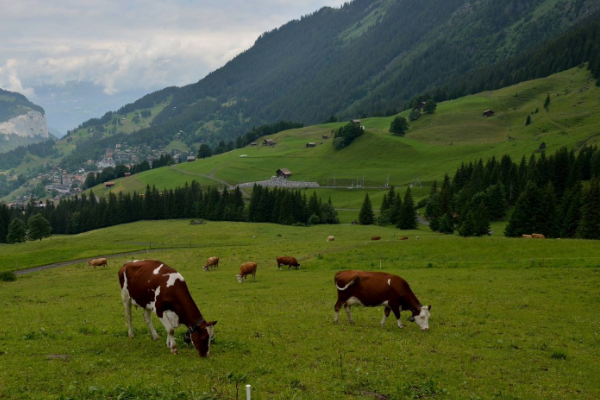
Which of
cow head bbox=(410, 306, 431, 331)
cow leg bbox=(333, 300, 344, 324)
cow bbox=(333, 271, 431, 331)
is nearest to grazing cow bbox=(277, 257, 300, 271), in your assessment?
cow leg bbox=(333, 300, 344, 324)

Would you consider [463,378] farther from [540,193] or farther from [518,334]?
[540,193]

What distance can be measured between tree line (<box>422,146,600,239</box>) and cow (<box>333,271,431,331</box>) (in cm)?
5850

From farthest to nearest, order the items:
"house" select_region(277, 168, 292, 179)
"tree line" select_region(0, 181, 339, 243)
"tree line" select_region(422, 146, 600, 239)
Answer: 1. "house" select_region(277, 168, 292, 179)
2. "tree line" select_region(0, 181, 339, 243)
3. "tree line" select_region(422, 146, 600, 239)

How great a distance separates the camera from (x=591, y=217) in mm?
68688

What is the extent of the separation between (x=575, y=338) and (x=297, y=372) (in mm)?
13735

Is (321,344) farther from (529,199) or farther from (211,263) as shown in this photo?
(529,199)

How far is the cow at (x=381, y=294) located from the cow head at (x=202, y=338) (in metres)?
7.58

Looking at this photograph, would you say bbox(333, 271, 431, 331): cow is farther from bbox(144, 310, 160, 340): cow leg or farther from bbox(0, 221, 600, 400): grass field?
bbox(144, 310, 160, 340): cow leg

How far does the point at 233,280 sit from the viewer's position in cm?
3919

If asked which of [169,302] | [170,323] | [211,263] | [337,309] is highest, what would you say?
[169,302]

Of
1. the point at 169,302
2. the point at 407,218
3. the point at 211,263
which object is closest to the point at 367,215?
the point at 407,218

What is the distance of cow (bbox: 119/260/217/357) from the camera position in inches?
598

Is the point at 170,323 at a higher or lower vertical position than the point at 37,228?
higher

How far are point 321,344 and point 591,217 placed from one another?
234 ft
